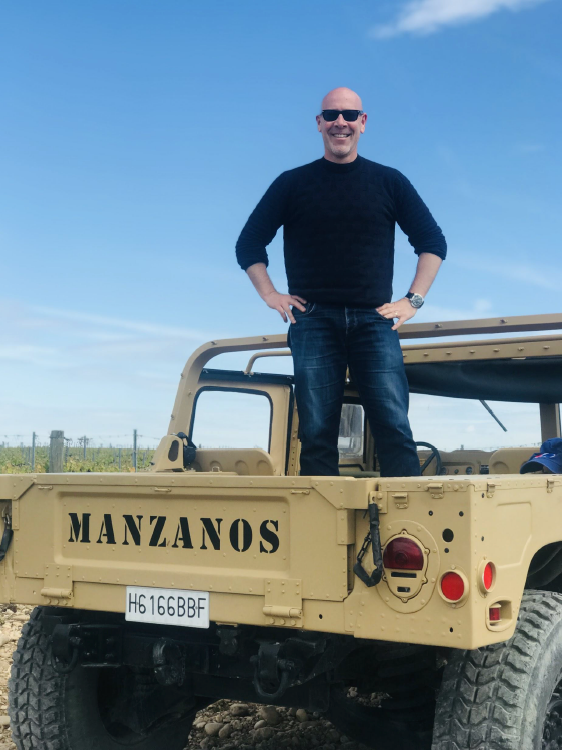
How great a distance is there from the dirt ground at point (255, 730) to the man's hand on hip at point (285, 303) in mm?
2236

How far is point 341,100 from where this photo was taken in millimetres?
3896

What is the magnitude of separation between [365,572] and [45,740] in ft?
5.80

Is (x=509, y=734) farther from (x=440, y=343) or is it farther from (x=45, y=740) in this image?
(x=440, y=343)

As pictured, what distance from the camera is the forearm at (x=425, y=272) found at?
13.3 feet

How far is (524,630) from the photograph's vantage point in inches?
119

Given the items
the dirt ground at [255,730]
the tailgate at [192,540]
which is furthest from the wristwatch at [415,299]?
the dirt ground at [255,730]

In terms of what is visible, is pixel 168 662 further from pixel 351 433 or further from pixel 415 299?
pixel 351 433

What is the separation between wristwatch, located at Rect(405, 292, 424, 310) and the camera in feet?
13.0

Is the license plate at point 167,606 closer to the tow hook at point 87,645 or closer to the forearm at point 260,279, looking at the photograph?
the tow hook at point 87,645

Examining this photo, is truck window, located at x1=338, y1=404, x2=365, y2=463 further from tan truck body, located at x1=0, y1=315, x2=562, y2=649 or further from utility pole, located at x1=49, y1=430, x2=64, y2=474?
utility pole, located at x1=49, y1=430, x2=64, y2=474

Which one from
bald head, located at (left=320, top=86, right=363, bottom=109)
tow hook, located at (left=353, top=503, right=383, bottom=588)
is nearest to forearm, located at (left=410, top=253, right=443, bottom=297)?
bald head, located at (left=320, top=86, right=363, bottom=109)

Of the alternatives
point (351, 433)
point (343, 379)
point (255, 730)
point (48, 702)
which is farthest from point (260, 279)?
point (255, 730)

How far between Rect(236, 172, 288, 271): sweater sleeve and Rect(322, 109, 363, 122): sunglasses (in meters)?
0.34

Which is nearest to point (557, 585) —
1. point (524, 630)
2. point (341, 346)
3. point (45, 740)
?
point (524, 630)
